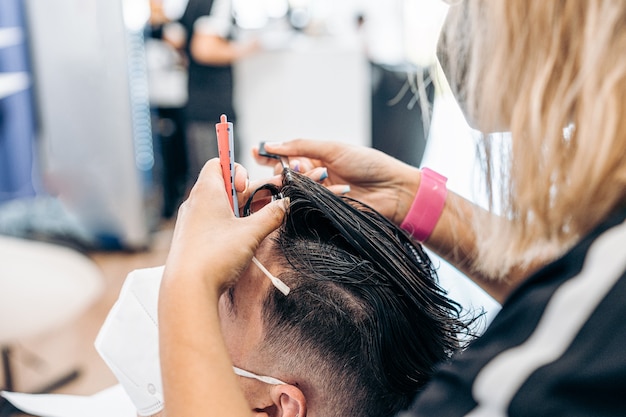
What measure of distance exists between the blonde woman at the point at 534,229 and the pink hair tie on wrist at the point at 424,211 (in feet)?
1.08

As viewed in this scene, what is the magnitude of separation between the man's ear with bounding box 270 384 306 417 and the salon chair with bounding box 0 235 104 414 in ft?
4.04

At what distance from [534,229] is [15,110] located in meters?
3.47

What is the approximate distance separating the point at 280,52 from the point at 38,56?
150 cm

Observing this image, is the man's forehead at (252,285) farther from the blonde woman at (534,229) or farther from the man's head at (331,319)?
the blonde woman at (534,229)

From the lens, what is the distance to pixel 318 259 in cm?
89

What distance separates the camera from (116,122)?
3.32 m

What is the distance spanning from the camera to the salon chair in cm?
184

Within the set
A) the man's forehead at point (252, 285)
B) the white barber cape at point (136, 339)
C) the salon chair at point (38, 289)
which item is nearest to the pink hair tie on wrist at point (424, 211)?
the man's forehead at point (252, 285)

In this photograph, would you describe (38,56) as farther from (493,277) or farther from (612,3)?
(612,3)

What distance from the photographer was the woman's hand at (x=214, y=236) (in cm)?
68

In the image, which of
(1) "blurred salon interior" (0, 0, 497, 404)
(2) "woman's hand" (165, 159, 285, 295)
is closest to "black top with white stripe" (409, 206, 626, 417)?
(2) "woman's hand" (165, 159, 285, 295)

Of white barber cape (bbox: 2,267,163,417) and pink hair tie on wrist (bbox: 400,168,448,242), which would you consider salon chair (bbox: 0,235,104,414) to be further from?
pink hair tie on wrist (bbox: 400,168,448,242)

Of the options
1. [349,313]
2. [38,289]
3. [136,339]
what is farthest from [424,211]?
[38,289]

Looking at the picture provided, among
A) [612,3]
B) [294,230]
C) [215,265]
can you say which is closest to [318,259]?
[294,230]
